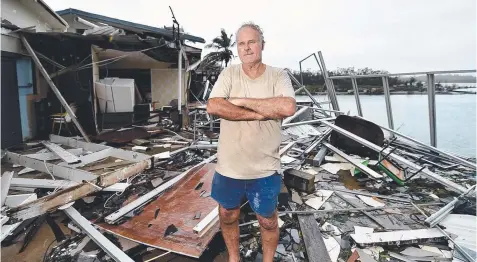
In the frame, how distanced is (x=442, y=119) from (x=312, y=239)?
17.6ft

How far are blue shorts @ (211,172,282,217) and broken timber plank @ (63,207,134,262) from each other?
115 cm

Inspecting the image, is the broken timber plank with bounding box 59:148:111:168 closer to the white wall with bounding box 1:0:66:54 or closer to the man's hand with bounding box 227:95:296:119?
the white wall with bounding box 1:0:66:54

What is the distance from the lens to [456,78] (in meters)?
5.00

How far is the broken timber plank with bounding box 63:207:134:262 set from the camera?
2.64 m

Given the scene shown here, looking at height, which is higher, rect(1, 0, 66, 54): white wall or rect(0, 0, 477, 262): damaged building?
rect(1, 0, 66, 54): white wall

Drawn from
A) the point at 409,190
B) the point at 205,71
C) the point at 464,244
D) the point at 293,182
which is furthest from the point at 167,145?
the point at 205,71

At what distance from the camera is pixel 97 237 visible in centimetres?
294

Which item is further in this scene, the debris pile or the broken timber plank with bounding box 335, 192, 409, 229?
the broken timber plank with bounding box 335, 192, 409, 229

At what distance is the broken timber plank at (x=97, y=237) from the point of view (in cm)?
264

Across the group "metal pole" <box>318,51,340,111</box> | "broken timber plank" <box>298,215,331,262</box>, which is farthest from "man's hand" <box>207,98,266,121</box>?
"metal pole" <box>318,51,340,111</box>

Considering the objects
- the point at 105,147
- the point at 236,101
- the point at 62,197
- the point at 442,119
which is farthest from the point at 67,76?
the point at 442,119

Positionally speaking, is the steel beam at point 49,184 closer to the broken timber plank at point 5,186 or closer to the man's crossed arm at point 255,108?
the broken timber plank at point 5,186

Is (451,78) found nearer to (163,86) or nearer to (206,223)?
(206,223)

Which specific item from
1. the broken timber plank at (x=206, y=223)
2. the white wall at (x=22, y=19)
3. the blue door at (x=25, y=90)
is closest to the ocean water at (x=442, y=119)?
the broken timber plank at (x=206, y=223)
